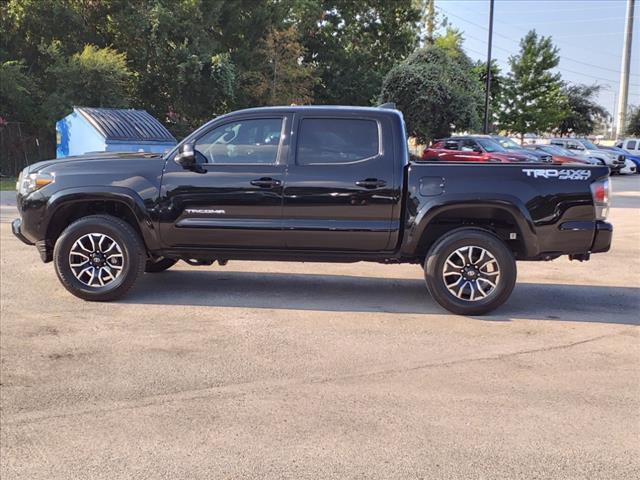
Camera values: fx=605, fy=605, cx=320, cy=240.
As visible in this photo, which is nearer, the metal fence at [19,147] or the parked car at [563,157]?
the metal fence at [19,147]

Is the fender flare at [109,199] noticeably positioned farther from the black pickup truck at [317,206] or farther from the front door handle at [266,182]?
the front door handle at [266,182]

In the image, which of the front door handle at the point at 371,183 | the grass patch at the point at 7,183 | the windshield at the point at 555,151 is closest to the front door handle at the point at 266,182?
the front door handle at the point at 371,183

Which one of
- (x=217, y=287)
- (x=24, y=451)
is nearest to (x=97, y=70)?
(x=217, y=287)

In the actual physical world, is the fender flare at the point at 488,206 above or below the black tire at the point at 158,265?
above

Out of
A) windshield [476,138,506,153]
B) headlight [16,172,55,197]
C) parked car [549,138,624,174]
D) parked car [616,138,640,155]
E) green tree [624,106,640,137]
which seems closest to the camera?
headlight [16,172,55,197]

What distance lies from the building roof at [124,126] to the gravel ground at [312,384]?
7.86 metres

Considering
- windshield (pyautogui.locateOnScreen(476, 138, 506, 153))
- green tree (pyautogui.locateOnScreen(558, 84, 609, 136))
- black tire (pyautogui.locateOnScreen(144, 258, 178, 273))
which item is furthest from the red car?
green tree (pyautogui.locateOnScreen(558, 84, 609, 136))

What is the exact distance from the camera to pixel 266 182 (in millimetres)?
5973

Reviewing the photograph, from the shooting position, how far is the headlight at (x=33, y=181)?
20.2 ft

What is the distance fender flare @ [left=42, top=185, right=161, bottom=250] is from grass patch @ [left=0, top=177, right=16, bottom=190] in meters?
15.0

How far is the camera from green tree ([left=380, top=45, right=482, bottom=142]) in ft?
99.8

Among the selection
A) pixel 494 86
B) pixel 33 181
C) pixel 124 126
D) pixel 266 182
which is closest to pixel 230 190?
pixel 266 182

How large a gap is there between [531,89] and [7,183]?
1420 inches

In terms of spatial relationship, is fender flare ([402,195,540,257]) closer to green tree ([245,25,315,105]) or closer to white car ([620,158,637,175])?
green tree ([245,25,315,105])
